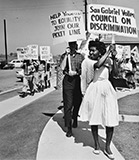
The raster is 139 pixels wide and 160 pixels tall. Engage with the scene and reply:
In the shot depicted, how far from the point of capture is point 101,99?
13.6 ft

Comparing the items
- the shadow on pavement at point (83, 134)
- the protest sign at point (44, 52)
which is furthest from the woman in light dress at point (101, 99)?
the protest sign at point (44, 52)

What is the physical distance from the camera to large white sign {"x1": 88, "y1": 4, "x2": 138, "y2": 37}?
6.14m

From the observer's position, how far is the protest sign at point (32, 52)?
15193mm

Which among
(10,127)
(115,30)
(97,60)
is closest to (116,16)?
(115,30)

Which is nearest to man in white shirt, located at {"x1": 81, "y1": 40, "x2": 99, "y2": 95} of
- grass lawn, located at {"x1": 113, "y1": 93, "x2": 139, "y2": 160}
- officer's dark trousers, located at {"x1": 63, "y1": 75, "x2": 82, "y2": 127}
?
officer's dark trousers, located at {"x1": 63, "y1": 75, "x2": 82, "y2": 127}

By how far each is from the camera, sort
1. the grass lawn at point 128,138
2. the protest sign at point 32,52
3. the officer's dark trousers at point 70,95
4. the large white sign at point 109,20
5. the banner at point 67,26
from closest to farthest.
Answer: the grass lawn at point 128,138 < the officer's dark trousers at point 70,95 < the large white sign at point 109,20 < the banner at point 67,26 < the protest sign at point 32,52

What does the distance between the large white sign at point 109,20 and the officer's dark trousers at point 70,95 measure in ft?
4.51

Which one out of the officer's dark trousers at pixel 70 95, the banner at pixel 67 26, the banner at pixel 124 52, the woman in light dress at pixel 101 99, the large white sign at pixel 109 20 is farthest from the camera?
the banner at pixel 124 52

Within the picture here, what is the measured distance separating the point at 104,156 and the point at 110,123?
1.98ft

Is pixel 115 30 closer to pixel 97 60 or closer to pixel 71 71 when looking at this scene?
pixel 71 71

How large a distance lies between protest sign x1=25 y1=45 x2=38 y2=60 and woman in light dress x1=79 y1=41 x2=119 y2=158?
36.9 ft

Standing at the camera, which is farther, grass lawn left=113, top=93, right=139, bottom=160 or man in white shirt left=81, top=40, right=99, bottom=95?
grass lawn left=113, top=93, right=139, bottom=160

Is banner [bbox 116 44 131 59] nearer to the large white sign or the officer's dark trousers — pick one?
the large white sign

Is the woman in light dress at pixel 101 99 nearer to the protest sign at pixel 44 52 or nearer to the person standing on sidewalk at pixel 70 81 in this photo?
the person standing on sidewalk at pixel 70 81
